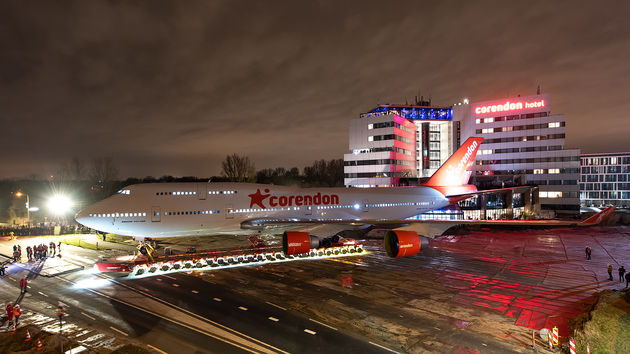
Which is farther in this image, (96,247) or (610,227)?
(610,227)

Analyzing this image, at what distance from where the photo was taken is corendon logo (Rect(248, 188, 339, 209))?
2489 cm

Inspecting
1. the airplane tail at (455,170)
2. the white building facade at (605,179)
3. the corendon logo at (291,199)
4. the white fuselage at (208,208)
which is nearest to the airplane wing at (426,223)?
the white fuselage at (208,208)

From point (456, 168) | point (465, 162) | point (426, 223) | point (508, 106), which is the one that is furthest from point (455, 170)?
point (508, 106)

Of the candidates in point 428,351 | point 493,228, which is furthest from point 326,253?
point 493,228

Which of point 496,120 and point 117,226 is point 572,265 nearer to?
point 117,226

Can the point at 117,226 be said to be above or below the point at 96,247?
above

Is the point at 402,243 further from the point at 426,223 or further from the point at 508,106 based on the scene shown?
the point at 508,106

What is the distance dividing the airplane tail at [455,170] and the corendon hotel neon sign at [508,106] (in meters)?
44.9

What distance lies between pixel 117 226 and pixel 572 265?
1348 inches

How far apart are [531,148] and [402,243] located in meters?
70.5

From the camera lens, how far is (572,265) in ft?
79.5

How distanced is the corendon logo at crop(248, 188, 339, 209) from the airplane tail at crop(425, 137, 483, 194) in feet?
50.8

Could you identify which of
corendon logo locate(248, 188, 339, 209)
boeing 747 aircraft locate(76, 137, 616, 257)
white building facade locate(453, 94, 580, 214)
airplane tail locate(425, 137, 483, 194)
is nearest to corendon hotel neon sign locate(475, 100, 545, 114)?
white building facade locate(453, 94, 580, 214)

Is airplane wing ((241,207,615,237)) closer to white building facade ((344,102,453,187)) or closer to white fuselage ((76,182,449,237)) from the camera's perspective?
white fuselage ((76,182,449,237))
